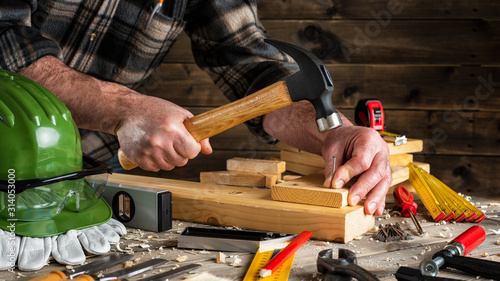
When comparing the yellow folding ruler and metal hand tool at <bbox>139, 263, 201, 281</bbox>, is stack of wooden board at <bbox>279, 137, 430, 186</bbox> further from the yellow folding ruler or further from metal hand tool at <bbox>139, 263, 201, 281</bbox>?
metal hand tool at <bbox>139, 263, 201, 281</bbox>

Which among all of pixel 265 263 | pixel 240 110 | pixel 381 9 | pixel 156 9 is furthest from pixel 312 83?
pixel 381 9

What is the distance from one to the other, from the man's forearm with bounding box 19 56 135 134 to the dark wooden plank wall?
1702mm

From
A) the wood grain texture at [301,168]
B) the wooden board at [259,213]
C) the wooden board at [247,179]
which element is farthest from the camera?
the wood grain texture at [301,168]

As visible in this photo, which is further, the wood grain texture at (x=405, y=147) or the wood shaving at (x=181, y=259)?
the wood grain texture at (x=405, y=147)

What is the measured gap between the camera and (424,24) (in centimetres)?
296

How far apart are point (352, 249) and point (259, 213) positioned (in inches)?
10.2

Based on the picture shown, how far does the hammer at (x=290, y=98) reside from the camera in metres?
1.19

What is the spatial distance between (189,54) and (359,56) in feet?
3.44

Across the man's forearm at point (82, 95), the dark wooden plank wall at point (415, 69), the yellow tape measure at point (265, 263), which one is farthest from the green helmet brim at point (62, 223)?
the dark wooden plank wall at point (415, 69)

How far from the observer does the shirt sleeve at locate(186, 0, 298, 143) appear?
1859mm

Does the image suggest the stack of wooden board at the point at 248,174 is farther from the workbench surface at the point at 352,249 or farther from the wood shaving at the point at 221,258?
the wood shaving at the point at 221,258

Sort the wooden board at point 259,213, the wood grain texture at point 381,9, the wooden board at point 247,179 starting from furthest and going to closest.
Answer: the wood grain texture at point 381,9 < the wooden board at point 247,179 < the wooden board at point 259,213

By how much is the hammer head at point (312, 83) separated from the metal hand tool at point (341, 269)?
38cm

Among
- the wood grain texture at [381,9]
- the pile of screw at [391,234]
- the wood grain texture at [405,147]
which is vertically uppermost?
the wood grain texture at [381,9]
